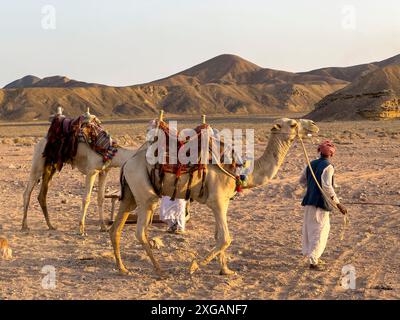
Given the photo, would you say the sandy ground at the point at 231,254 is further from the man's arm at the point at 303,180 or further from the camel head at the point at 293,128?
the camel head at the point at 293,128

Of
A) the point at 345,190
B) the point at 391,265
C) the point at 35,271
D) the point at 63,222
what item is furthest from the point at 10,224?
the point at 345,190

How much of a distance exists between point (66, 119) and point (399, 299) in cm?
655

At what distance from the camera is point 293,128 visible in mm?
8102

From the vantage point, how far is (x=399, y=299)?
6.98 metres

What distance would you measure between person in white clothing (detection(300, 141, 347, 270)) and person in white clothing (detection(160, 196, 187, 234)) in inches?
106

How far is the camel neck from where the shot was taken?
8.04 m

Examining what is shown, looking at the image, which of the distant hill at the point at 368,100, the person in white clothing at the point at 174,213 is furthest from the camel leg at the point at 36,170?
the distant hill at the point at 368,100

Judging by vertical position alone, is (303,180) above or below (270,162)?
below

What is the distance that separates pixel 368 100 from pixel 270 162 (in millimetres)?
74018

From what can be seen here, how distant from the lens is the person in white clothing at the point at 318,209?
27.2ft

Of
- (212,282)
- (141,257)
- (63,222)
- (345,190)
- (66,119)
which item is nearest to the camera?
(212,282)
